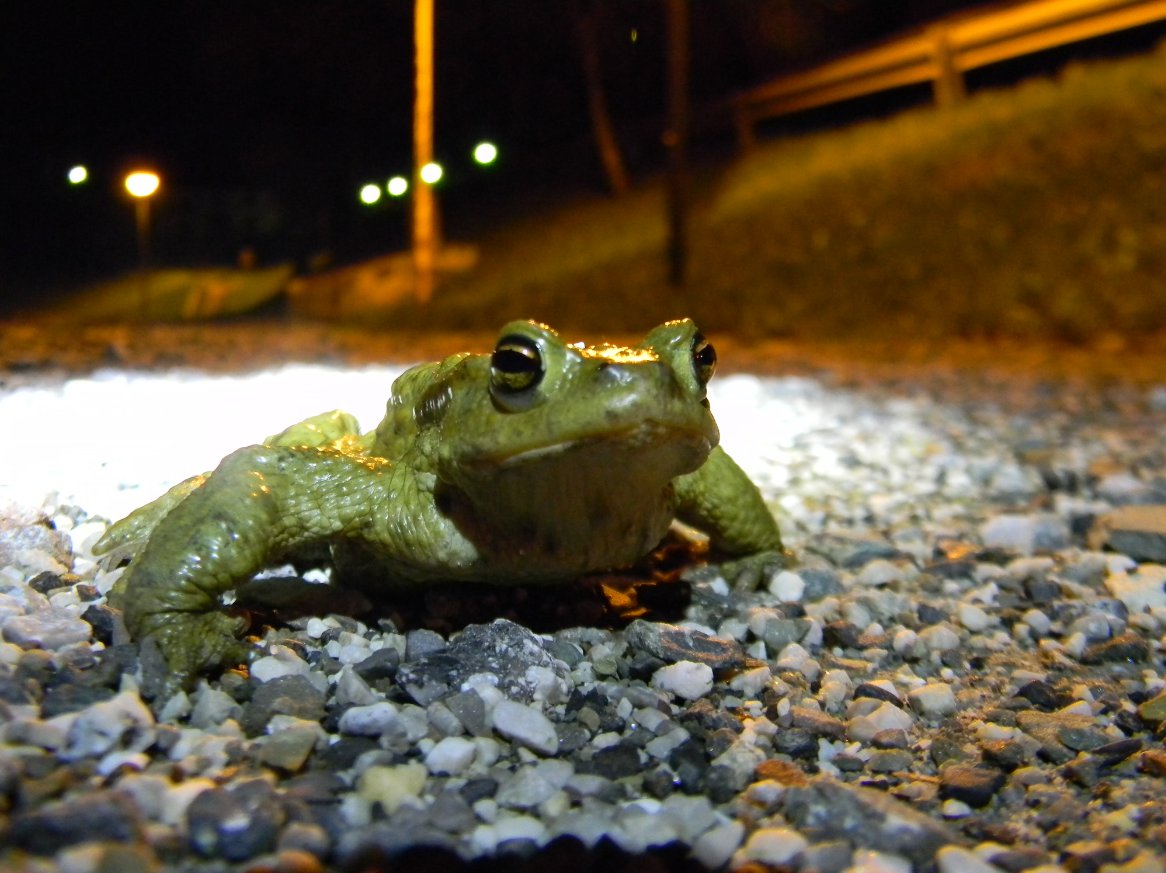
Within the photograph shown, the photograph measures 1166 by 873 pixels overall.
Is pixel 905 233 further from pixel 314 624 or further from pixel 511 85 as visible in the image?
pixel 314 624

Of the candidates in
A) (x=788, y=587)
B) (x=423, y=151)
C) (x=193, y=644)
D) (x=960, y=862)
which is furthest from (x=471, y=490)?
(x=423, y=151)

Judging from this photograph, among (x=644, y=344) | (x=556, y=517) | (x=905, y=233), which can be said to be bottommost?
(x=556, y=517)

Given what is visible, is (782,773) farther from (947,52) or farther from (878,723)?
(947,52)

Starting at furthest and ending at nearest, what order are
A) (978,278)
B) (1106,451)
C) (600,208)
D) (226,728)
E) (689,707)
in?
(600,208)
(978,278)
(1106,451)
(689,707)
(226,728)

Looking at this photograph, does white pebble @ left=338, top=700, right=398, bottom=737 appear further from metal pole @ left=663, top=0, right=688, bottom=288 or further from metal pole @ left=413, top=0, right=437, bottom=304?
metal pole @ left=663, top=0, right=688, bottom=288

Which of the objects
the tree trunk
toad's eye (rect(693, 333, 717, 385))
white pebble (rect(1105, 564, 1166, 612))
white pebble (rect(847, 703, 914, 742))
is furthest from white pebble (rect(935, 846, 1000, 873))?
the tree trunk

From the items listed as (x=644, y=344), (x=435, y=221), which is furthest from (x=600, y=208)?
(x=644, y=344)
